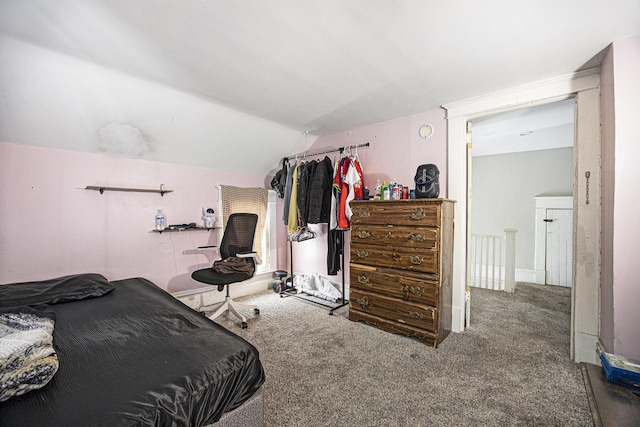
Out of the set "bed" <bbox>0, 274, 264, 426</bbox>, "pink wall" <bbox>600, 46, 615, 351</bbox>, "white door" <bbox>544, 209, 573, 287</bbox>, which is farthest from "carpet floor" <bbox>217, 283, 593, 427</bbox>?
"white door" <bbox>544, 209, 573, 287</bbox>

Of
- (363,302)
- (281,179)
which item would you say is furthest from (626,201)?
(281,179)

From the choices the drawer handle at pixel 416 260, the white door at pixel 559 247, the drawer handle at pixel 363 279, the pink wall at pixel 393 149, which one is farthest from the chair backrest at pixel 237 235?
the white door at pixel 559 247

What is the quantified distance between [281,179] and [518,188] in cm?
401

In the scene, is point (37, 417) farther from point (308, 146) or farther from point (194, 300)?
point (308, 146)

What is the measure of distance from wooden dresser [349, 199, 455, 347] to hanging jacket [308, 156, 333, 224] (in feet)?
Answer: 1.81

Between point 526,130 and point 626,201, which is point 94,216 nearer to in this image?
point 626,201

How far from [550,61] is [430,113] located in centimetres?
106

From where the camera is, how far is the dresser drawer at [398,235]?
241cm

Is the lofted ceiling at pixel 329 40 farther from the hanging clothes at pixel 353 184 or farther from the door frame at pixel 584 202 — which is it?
the hanging clothes at pixel 353 184

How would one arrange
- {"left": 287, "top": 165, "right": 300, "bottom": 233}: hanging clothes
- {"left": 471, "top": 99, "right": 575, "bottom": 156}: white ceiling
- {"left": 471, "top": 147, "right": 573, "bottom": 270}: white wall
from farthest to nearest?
{"left": 471, "top": 147, "right": 573, "bottom": 270}: white wall
{"left": 287, "top": 165, "right": 300, "bottom": 233}: hanging clothes
{"left": 471, "top": 99, "right": 575, "bottom": 156}: white ceiling

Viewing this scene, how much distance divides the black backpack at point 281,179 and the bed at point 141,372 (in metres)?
2.37

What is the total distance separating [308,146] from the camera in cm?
412

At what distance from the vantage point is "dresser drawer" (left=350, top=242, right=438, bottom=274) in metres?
2.41

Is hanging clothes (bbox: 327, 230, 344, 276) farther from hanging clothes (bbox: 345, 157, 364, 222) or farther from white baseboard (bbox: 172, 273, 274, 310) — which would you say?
white baseboard (bbox: 172, 273, 274, 310)
